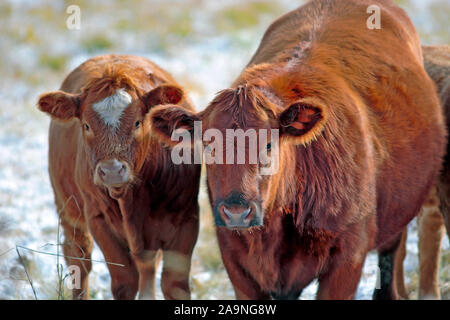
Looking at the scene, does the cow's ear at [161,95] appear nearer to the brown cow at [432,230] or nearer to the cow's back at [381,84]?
the cow's back at [381,84]

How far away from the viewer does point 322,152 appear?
425cm

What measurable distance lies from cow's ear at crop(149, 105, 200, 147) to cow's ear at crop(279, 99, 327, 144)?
0.53 metres

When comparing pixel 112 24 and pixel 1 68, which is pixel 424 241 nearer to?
pixel 1 68

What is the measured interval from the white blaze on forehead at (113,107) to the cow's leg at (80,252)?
4.79 ft

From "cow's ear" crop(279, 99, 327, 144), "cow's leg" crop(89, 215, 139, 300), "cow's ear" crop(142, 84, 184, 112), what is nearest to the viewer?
"cow's ear" crop(279, 99, 327, 144)

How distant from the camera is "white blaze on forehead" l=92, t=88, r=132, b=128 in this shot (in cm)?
470

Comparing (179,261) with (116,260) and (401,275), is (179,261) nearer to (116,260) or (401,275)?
(116,260)

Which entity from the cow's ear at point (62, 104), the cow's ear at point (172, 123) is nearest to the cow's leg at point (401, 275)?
the cow's ear at point (172, 123)

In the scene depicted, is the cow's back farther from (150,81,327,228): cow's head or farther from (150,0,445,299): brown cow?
(150,81,327,228): cow's head

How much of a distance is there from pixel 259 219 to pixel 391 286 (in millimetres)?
2472

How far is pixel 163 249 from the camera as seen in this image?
528 cm

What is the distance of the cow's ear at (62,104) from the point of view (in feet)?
16.3

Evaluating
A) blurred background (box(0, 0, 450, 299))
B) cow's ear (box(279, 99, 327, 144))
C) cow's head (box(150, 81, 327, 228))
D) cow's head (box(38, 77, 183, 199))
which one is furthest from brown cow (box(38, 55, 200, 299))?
cow's ear (box(279, 99, 327, 144))
